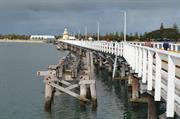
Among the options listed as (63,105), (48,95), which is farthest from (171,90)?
(63,105)

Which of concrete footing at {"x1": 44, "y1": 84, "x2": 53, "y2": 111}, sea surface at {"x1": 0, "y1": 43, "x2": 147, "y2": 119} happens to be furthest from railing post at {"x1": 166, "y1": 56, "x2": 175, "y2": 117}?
concrete footing at {"x1": 44, "y1": 84, "x2": 53, "y2": 111}

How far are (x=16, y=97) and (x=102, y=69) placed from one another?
2363 cm

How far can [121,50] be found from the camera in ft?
105

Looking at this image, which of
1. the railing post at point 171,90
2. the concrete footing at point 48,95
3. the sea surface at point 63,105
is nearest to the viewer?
the railing post at point 171,90

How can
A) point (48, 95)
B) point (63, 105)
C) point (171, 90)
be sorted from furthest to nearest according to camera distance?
point (63, 105)
point (48, 95)
point (171, 90)

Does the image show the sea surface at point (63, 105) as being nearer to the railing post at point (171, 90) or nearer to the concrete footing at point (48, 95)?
the concrete footing at point (48, 95)

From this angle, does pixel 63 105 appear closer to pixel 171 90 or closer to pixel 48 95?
pixel 48 95

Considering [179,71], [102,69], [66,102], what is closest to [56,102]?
[66,102]

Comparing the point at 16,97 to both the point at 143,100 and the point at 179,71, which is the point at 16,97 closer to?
the point at 143,100

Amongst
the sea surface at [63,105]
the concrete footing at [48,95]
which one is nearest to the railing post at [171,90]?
the sea surface at [63,105]

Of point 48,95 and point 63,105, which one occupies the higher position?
point 48,95

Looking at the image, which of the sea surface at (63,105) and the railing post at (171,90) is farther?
the sea surface at (63,105)

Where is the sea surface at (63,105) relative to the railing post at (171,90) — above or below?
below

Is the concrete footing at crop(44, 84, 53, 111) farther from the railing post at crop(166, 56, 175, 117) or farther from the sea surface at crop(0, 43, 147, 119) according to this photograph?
the railing post at crop(166, 56, 175, 117)
